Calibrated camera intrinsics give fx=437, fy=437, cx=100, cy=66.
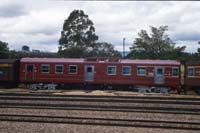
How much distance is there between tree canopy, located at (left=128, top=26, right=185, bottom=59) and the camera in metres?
73.2

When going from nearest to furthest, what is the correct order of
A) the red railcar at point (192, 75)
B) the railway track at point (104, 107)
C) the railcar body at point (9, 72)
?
the railway track at point (104, 107) < the red railcar at point (192, 75) < the railcar body at point (9, 72)

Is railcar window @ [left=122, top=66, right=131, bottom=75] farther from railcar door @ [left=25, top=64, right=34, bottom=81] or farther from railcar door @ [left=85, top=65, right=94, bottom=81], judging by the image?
railcar door @ [left=25, top=64, right=34, bottom=81]

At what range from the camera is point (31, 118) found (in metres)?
18.1

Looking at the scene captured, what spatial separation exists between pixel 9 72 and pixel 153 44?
41292mm

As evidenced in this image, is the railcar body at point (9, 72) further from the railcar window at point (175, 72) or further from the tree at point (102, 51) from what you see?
the tree at point (102, 51)

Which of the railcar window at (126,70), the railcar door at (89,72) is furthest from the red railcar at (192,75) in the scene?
the railcar door at (89,72)

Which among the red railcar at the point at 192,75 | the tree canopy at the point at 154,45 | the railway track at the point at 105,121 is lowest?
the railway track at the point at 105,121

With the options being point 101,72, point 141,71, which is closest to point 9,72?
point 101,72

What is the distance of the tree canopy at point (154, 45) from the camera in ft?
240

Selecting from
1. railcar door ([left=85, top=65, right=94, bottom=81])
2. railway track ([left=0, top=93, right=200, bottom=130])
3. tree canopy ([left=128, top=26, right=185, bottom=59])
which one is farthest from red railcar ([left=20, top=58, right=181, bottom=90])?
tree canopy ([left=128, top=26, right=185, bottom=59])

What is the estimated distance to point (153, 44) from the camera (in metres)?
76.1

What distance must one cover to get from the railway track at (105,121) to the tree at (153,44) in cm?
5513

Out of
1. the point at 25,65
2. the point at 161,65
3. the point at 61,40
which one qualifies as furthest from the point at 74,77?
the point at 61,40

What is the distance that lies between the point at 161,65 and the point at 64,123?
20.3 metres
